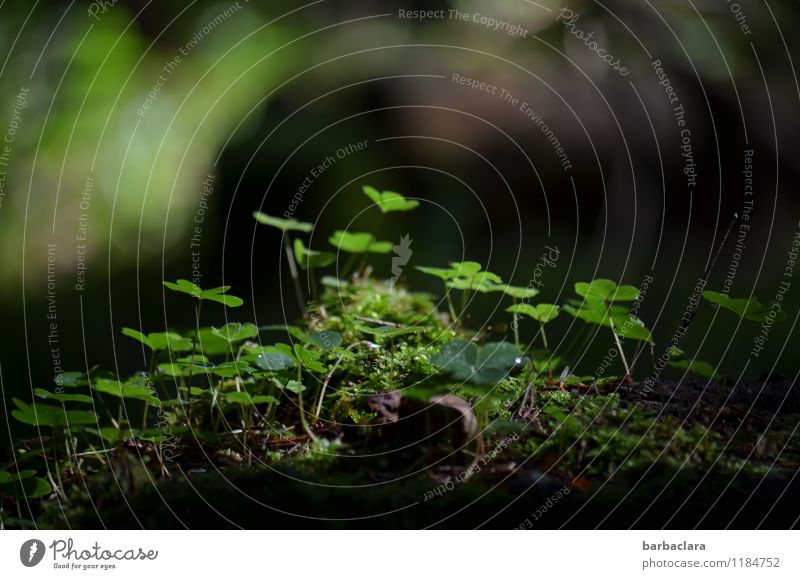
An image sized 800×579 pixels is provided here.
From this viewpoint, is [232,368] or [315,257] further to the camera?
[315,257]

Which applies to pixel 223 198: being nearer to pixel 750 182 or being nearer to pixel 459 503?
pixel 750 182

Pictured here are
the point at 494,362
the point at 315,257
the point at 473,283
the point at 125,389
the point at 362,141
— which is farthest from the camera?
the point at 362,141

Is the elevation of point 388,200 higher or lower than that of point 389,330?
higher

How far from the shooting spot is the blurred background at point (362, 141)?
215 cm

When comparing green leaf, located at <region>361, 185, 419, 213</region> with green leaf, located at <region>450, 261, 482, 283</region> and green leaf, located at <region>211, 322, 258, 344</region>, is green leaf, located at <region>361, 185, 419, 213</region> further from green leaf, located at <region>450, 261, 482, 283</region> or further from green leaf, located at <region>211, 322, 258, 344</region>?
green leaf, located at <region>211, 322, 258, 344</region>

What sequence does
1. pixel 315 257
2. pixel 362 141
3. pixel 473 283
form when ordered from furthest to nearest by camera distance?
pixel 362 141, pixel 315 257, pixel 473 283

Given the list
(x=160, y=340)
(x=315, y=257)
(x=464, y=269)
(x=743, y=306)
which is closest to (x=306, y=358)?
(x=160, y=340)

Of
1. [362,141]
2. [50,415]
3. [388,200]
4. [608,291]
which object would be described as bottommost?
[50,415]

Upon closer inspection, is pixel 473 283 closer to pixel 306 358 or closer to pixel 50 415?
pixel 306 358

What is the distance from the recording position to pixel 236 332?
85 centimetres

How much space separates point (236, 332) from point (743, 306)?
0.61m

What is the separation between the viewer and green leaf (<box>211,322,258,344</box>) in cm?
83

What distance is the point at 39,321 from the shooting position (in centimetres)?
245
